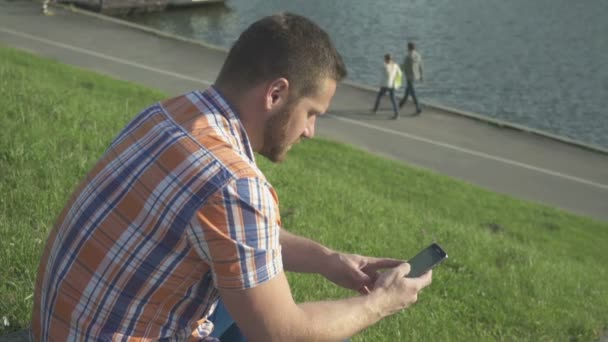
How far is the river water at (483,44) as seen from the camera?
2528 centimetres

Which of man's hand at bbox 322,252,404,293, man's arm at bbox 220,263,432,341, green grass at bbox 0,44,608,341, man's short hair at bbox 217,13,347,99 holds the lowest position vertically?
green grass at bbox 0,44,608,341

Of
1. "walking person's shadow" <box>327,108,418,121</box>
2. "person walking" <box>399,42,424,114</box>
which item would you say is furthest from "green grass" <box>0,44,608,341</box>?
"person walking" <box>399,42,424,114</box>

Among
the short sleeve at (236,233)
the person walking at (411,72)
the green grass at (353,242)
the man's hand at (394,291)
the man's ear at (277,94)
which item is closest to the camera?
the short sleeve at (236,233)

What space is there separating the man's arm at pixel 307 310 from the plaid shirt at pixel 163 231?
2.2 inches

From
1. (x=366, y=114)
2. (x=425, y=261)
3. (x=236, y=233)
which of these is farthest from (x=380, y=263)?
(x=366, y=114)

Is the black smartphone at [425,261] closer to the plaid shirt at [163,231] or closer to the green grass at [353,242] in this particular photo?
the plaid shirt at [163,231]

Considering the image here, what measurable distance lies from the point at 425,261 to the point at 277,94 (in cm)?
86

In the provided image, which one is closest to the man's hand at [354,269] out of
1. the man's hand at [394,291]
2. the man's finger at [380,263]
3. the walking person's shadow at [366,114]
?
the man's finger at [380,263]

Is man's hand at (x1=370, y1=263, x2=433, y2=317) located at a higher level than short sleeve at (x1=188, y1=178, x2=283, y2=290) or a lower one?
lower

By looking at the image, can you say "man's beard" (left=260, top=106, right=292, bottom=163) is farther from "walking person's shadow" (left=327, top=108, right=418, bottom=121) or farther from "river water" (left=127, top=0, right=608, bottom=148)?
"river water" (left=127, top=0, right=608, bottom=148)

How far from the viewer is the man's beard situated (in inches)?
95.2

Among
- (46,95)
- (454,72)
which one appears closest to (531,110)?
(454,72)

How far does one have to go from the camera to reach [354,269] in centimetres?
299

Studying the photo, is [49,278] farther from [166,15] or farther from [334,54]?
[166,15]
